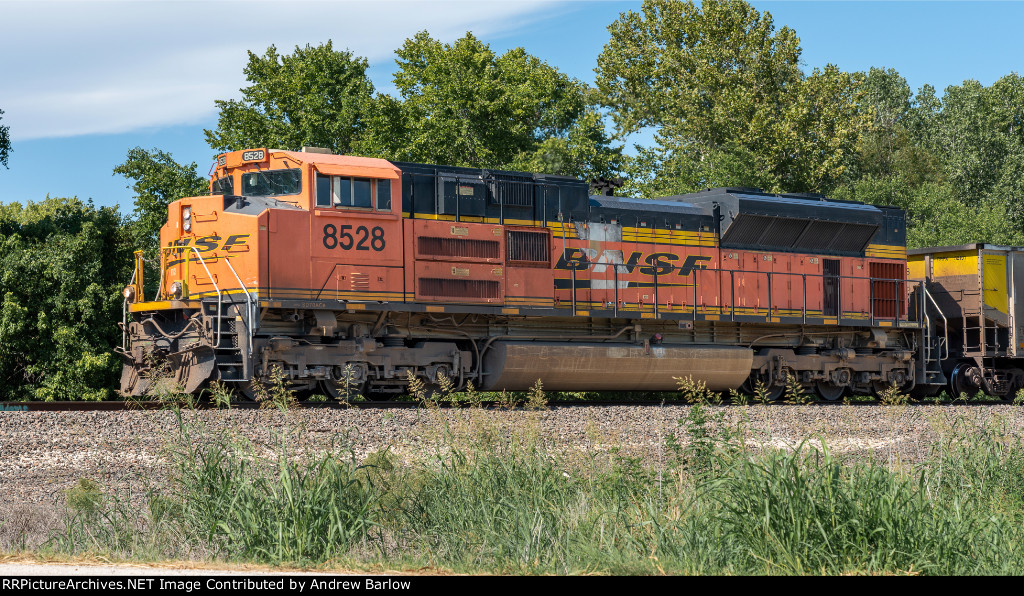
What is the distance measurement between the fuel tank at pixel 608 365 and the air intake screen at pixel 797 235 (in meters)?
2.18

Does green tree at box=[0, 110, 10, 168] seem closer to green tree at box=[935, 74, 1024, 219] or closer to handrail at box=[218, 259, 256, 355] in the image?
handrail at box=[218, 259, 256, 355]

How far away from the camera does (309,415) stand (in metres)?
11.6

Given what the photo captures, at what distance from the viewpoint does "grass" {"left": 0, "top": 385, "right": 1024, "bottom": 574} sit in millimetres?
6449

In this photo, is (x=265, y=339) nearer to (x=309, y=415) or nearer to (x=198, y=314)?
(x=198, y=314)

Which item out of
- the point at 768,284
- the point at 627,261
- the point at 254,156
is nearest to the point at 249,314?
the point at 254,156

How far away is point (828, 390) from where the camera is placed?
1930cm

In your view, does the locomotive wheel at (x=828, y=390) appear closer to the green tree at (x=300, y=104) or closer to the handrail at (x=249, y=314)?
the handrail at (x=249, y=314)

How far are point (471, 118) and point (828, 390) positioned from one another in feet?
62.4

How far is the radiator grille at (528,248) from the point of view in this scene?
52.5 ft

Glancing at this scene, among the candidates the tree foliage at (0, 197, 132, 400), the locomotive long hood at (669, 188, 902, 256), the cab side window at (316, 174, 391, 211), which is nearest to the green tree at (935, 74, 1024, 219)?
the locomotive long hood at (669, 188, 902, 256)

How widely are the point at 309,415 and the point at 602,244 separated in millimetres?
7163

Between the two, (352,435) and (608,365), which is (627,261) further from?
(352,435)

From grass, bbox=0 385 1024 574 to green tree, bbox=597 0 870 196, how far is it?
1114 inches
